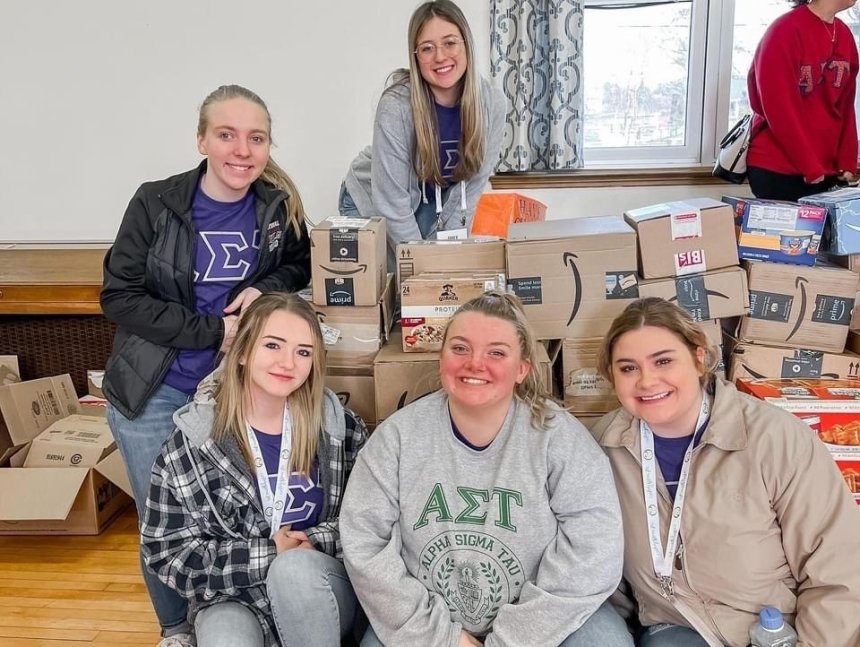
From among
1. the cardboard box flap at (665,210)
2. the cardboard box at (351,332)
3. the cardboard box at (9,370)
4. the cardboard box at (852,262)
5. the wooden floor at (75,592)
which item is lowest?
the wooden floor at (75,592)

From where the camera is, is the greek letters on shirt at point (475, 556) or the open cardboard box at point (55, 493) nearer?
the greek letters on shirt at point (475, 556)

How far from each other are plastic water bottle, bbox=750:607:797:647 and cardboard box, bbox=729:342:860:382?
0.65m

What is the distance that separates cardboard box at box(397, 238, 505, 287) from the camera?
188 centimetres

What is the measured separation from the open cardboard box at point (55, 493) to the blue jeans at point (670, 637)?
6.16 feet

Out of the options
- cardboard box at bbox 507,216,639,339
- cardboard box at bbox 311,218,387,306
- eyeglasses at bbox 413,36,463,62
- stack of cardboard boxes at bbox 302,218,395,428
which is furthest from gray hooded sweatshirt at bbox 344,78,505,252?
cardboard box at bbox 507,216,639,339

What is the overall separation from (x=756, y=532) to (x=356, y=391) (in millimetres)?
945

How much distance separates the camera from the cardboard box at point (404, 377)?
1.77 m

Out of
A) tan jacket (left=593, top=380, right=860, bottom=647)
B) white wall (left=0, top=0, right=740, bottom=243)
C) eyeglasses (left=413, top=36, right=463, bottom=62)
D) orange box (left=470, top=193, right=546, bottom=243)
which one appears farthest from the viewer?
white wall (left=0, top=0, right=740, bottom=243)

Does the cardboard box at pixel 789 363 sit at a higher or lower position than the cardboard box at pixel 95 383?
higher

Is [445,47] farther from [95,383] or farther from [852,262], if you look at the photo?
[95,383]

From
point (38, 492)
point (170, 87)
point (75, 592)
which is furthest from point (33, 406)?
point (170, 87)

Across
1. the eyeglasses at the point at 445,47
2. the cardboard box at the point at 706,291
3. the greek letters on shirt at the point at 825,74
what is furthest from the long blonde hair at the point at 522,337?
the greek letters on shirt at the point at 825,74

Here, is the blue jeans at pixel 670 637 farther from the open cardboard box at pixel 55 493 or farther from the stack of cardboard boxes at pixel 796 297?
the open cardboard box at pixel 55 493

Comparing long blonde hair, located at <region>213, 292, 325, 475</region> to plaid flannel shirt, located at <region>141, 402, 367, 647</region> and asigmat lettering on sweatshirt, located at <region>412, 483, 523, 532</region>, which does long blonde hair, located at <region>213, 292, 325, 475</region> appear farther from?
asigmat lettering on sweatshirt, located at <region>412, 483, 523, 532</region>
